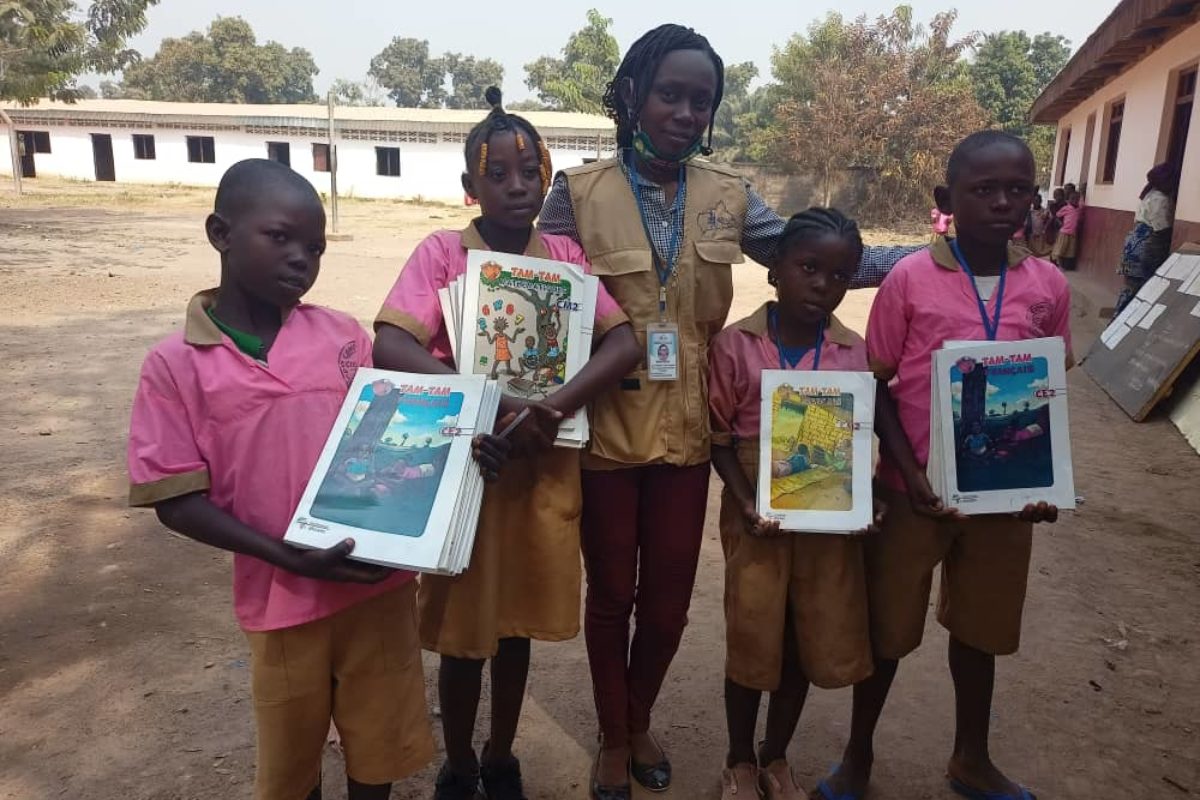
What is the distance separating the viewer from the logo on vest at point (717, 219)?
2.22 meters

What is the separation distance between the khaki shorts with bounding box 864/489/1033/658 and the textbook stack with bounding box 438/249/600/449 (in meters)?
0.84

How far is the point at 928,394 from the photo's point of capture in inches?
83.2

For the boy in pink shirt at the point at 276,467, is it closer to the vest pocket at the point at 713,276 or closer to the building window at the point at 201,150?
the vest pocket at the point at 713,276

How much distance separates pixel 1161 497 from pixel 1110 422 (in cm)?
172

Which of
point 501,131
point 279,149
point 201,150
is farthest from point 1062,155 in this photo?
point 201,150

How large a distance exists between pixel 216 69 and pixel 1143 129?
55258 millimetres

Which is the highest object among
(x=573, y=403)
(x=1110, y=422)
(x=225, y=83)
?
(x=225, y=83)

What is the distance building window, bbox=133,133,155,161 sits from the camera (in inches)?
1287

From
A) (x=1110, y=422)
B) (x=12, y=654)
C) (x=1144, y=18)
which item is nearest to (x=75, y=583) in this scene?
(x=12, y=654)

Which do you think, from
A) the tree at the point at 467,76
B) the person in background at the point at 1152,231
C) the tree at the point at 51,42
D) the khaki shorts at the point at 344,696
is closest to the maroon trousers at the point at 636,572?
the khaki shorts at the point at 344,696

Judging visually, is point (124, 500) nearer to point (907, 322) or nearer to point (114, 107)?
point (907, 322)

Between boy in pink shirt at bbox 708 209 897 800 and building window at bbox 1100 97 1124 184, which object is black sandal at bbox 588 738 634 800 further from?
building window at bbox 1100 97 1124 184

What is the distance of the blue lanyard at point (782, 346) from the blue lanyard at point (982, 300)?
0.36m

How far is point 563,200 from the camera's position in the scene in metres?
2.24
